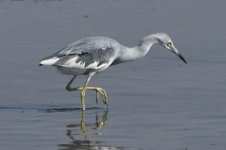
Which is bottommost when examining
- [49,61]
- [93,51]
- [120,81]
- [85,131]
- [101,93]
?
[85,131]

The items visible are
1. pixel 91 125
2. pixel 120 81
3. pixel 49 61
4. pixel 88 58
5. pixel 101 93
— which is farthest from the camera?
pixel 120 81

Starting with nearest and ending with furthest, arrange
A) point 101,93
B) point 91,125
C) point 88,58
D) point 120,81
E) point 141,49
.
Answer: point 91,125, point 101,93, point 88,58, point 141,49, point 120,81

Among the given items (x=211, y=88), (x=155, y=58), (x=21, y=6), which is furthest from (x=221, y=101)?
(x=21, y=6)

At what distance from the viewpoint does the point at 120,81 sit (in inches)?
459

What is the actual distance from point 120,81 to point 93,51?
0.94 m

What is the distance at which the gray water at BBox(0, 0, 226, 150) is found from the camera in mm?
9227

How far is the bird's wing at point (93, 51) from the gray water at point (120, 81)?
1.68ft

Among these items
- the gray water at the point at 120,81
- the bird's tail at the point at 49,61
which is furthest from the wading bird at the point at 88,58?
Result: the gray water at the point at 120,81

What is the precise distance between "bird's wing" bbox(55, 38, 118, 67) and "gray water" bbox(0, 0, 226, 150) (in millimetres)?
512

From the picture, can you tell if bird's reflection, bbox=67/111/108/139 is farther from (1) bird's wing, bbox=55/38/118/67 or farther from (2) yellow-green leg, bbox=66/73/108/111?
(1) bird's wing, bbox=55/38/118/67

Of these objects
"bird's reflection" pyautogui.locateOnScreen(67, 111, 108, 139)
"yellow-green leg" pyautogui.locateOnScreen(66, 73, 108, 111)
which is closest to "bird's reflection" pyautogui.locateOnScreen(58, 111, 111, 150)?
"bird's reflection" pyautogui.locateOnScreen(67, 111, 108, 139)

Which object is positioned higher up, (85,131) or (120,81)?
(120,81)

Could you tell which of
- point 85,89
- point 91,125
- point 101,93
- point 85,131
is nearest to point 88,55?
point 85,89

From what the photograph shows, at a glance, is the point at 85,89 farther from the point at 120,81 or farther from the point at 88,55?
the point at 120,81
